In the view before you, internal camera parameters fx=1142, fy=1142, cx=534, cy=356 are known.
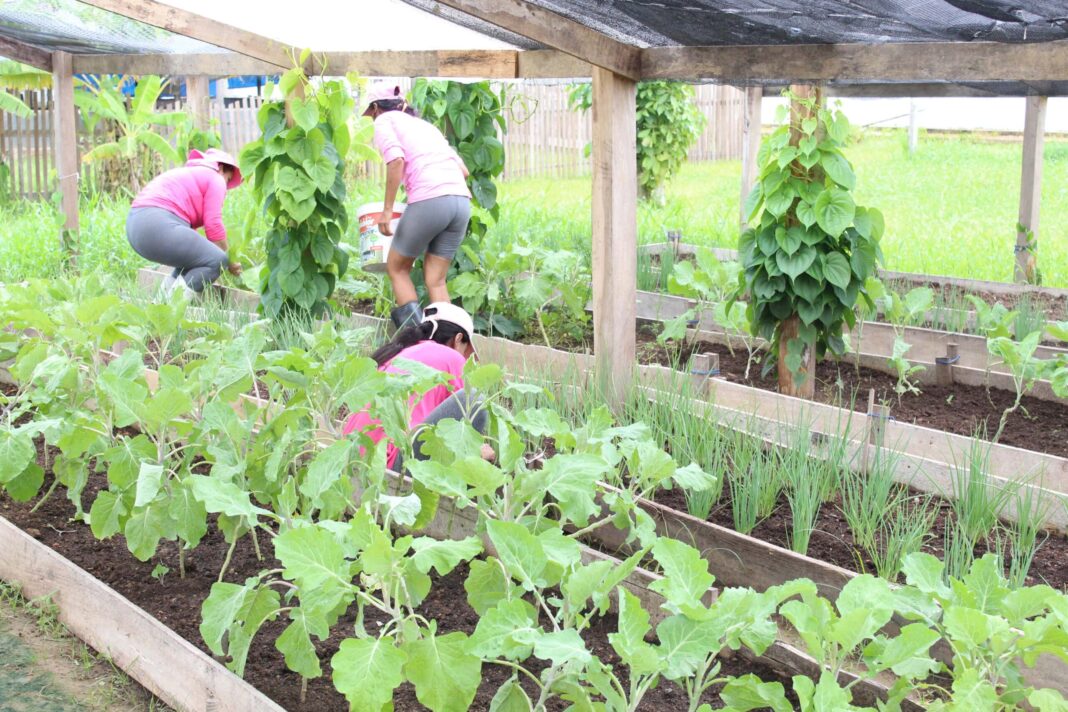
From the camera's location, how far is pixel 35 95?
13.9 metres

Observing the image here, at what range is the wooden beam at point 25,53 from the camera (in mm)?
7793

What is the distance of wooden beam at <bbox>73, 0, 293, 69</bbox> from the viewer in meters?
5.99

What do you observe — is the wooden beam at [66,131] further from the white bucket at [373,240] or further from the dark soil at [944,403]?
the dark soil at [944,403]

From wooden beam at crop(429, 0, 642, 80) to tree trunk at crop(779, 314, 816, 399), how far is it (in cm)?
135

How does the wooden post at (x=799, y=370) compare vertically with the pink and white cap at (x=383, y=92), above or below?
below

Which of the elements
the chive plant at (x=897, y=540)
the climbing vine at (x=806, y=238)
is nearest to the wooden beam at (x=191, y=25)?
the climbing vine at (x=806, y=238)

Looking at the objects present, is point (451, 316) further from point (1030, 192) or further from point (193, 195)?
point (1030, 192)

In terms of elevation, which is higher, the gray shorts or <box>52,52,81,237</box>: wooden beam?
<box>52,52,81,237</box>: wooden beam

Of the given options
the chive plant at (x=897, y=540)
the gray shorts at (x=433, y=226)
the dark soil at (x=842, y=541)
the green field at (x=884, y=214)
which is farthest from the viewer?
the green field at (x=884, y=214)

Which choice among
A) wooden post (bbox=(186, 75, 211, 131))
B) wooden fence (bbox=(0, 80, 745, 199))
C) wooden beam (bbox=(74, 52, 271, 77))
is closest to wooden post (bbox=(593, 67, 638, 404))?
wooden beam (bbox=(74, 52, 271, 77))

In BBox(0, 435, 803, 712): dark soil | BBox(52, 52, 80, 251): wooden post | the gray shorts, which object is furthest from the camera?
BBox(52, 52, 80, 251): wooden post

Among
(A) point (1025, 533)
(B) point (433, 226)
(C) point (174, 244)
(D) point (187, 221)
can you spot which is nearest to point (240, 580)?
(A) point (1025, 533)

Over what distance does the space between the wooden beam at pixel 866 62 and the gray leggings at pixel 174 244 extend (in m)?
3.34

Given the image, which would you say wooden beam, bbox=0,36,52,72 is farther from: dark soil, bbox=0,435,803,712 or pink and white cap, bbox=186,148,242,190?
dark soil, bbox=0,435,803,712
